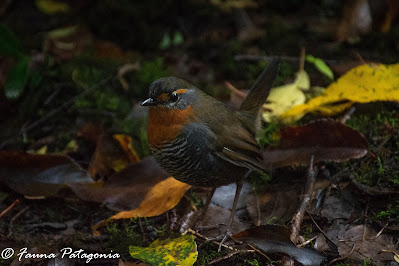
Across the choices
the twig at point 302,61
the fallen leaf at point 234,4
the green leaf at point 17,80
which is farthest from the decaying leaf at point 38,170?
the fallen leaf at point 234,4

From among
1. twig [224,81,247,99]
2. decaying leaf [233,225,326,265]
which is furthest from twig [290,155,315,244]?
twig [224,81,247,99]

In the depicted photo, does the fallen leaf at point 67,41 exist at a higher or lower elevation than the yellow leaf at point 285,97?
higher

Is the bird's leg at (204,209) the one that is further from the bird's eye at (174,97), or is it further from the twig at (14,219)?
the twig at (14,219)

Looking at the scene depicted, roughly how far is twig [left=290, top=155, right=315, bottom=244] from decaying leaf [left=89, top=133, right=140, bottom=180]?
1.49 metres

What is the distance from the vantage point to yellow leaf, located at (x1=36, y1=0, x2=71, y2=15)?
260 inches

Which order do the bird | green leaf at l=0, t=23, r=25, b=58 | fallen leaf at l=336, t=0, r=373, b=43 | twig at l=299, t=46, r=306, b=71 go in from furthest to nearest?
fallen leaf at l=336, t=0, r=373, b=43 → twig at l=299, t=46, r=306, b=71 → green leaf at l=0, t=23, r=25, b=58 → the bird

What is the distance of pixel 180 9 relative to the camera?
6.50 metres

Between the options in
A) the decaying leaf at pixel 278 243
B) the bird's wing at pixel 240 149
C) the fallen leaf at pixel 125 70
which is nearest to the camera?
the decaying leaf at pixel 278 243

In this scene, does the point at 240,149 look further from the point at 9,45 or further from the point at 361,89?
the point at 9,45

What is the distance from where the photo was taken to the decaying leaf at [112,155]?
435 cm

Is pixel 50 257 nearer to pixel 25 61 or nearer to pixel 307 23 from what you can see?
pixel 25 61

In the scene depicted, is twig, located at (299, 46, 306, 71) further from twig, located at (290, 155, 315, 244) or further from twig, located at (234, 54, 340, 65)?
twig, located at (290, 155, 315, 244)

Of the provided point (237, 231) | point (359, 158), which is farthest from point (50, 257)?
point (359, 158)

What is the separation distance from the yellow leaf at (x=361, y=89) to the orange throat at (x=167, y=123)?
1.22 metres
